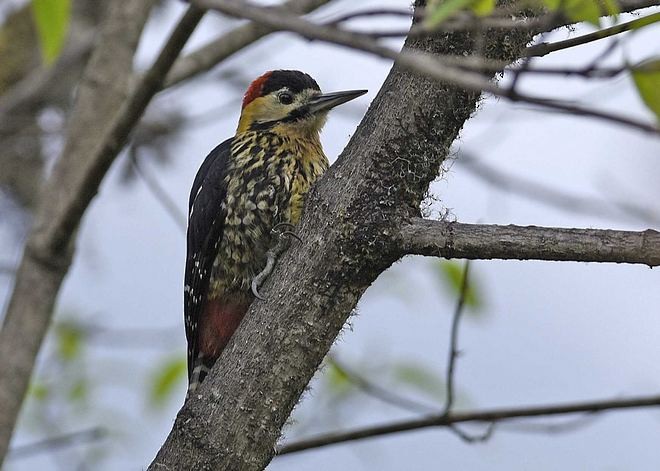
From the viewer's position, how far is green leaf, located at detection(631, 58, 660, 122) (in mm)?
1249

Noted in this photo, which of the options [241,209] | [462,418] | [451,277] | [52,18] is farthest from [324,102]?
[52,18]

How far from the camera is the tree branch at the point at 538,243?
5.35 feet

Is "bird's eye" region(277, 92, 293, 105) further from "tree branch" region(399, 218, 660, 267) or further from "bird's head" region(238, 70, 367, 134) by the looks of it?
"tree branch" region(399, 218, 660, 267)

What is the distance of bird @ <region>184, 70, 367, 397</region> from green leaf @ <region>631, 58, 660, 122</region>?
156 cm

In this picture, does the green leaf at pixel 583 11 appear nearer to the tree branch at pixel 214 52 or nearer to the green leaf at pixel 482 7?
the green leaf at pixel 482 7

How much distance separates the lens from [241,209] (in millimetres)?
3033

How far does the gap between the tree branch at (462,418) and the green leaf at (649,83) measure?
59.3 inches

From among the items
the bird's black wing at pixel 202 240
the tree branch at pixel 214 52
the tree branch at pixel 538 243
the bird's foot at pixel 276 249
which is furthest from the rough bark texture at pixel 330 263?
the tree branch at pixel 214 52

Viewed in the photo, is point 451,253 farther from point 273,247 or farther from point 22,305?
point 22,305

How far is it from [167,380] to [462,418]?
5.16ft

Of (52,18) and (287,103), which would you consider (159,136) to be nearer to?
(287,103)

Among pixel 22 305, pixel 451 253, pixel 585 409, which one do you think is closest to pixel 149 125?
pixel 22 305

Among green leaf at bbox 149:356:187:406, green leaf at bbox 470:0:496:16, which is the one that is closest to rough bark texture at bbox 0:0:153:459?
green leaf at bbox 149:356:187:406

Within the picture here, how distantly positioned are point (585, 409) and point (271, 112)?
57.1 inches
